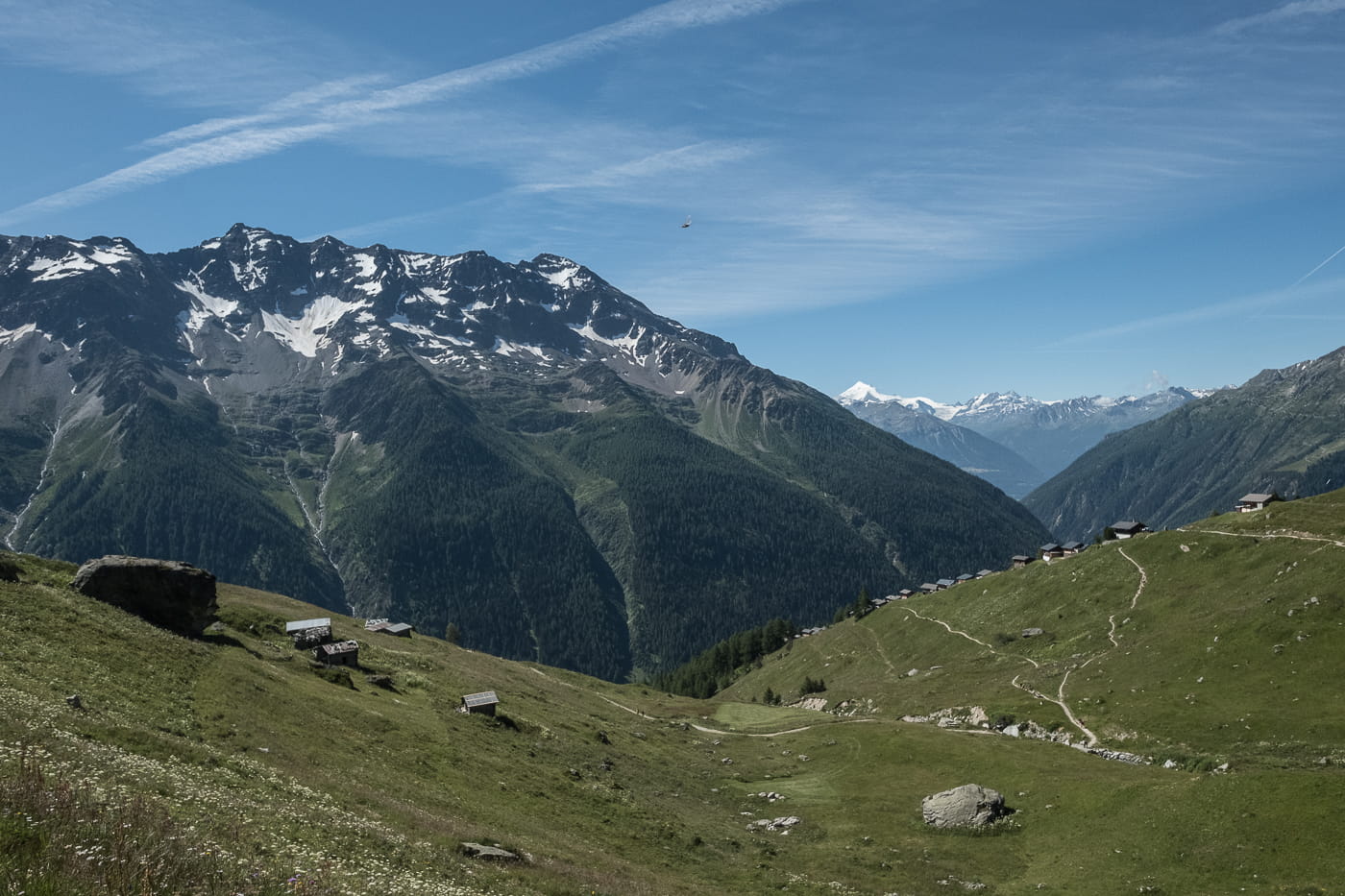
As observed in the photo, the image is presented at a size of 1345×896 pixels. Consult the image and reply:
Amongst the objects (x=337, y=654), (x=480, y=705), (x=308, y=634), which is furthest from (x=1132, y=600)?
(x=308, y=634)

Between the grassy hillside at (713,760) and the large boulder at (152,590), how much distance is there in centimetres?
270

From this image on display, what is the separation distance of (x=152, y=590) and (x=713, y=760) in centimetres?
5480

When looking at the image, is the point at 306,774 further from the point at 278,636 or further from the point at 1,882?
the point at 278,636

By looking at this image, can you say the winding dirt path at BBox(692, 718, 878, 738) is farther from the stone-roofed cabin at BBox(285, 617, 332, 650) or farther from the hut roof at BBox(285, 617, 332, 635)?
the hut roof at BBox(285, 617, 332, 635)

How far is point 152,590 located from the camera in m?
59.9

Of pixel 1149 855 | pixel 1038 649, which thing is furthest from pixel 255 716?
pixel 1038 649

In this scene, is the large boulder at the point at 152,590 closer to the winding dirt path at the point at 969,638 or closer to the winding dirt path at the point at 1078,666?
the winding dirt path at the point at 1078,666

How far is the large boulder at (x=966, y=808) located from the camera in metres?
54.8

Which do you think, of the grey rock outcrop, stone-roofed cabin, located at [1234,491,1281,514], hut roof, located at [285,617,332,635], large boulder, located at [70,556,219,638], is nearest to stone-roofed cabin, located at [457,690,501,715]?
hut roof, located at [285,617,332,635]

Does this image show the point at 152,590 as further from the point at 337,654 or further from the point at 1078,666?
the point at 1078,666

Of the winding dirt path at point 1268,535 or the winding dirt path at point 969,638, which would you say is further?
the winding dirt path at point 969,638

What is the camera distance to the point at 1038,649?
101 meters

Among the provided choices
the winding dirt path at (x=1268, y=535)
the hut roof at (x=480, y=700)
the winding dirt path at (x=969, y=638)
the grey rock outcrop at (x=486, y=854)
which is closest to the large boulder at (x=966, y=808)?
the grey rock outcrop at (x=486, y=854)

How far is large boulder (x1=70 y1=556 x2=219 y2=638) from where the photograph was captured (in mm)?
58938
